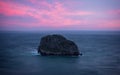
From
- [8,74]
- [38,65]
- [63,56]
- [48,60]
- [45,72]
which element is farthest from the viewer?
[63,56]

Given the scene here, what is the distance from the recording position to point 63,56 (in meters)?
34.0

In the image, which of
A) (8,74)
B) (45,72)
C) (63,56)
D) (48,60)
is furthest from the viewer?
(63,56)

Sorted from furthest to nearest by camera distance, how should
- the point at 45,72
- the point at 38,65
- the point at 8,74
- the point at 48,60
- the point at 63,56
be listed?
the point at 63,56 < the point at 48,60 < the point at 38,65 < the point at 45,72 < the point at 8,74

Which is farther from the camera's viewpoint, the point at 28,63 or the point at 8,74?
the point at 28,63

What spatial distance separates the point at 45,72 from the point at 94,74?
15.3ft

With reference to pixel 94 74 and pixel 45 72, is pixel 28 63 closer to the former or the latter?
pixel 45 72

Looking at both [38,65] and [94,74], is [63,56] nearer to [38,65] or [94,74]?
[38,65]

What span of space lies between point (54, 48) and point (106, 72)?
428 inches

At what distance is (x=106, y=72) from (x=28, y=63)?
9.44m

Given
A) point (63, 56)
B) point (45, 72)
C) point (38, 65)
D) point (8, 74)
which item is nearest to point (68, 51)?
point (63, 56)

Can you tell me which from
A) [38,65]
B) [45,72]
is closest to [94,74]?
[45,72]

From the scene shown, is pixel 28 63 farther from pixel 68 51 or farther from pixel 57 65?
pixel 68 51

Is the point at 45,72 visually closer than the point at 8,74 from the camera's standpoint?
No

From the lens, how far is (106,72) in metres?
25.2
